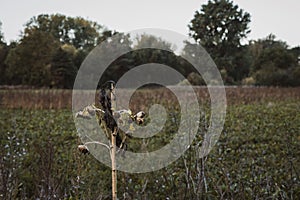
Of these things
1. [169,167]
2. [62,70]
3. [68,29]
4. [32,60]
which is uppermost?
[68,29]

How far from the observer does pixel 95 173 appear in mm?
3629

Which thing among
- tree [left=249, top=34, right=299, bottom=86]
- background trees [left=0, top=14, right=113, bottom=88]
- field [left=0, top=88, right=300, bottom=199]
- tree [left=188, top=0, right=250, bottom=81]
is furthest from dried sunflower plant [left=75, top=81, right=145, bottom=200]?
tree [left=188, top=0, right=250, bottom=81]

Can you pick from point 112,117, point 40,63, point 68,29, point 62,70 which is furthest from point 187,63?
point 68,29

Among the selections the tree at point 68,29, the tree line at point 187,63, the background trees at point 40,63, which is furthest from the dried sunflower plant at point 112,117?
the tree at point 68,29

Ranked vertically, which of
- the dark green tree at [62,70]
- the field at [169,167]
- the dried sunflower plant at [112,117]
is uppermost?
the dark green tree at [62,70]

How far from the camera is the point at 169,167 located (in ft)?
12.6

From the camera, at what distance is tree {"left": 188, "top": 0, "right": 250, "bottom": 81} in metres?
34.7

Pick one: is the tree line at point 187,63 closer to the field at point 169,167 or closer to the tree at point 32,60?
the tree at point 32,60

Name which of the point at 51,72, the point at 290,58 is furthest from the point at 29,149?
the point at 290,58

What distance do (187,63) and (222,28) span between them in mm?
20774

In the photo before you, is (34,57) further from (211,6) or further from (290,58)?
(211,6)

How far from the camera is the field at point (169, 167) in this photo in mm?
2137

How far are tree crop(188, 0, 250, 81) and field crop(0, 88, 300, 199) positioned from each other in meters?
26.8

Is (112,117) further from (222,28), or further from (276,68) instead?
(222,28)
